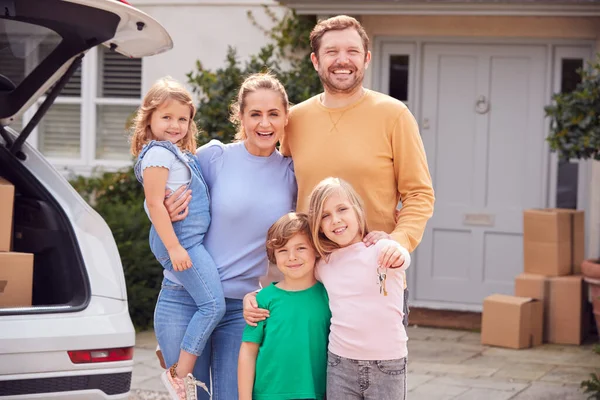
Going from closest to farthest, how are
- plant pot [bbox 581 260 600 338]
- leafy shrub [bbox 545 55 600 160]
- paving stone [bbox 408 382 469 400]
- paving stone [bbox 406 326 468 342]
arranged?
paving stone [bbox 408 382 469 400] → leafy shrub [bbox 545 55 600 160] → plant pot [bbox 581 260 600 338] → paving stone [bbox 406 326 468 342]

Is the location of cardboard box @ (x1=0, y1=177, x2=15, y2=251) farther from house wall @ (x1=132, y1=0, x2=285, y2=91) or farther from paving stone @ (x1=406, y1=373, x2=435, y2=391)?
house wall @ (x1=132, y1=0, x2=285, y2=91)

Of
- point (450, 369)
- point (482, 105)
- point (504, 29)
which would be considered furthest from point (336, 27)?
point (482, 105)

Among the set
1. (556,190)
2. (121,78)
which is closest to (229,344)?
(556,190)

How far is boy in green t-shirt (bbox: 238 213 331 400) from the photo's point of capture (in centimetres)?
342

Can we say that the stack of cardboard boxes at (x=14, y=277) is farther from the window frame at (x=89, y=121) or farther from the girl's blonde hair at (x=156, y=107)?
the window frame at (x=89, y=121)

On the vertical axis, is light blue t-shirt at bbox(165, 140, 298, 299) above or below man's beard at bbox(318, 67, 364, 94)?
below

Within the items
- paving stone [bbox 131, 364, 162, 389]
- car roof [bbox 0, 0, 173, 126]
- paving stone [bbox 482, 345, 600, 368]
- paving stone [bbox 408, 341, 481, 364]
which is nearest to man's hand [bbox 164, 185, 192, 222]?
car roof [bbox 0, 0, 173, 126]

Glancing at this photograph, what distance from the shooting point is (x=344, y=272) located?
341 centimetres

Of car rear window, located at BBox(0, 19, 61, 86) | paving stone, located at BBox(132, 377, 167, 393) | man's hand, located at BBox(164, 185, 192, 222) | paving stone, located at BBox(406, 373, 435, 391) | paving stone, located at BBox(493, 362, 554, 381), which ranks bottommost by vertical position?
paving stone, located at BBox(132, 377, 167, 393)

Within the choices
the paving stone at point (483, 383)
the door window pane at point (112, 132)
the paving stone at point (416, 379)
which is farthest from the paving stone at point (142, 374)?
the door window pane at point (112, 132)

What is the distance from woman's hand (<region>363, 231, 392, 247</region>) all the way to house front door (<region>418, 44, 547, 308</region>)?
17.5 feet

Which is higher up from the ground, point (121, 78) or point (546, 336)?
point (121, 78)

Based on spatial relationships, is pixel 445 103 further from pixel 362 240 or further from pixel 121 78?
pixel 362 240

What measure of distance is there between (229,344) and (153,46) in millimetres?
1618
